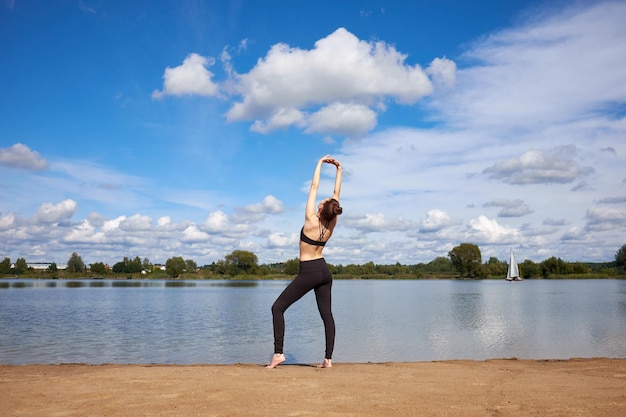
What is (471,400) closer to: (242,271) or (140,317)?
(140,317)

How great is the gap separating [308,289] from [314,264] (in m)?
0.42

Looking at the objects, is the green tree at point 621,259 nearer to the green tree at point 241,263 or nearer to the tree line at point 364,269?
the tree line at point 364,269

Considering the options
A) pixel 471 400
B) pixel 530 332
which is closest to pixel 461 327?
pixel 530 332

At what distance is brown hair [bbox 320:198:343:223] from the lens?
26.5 feet

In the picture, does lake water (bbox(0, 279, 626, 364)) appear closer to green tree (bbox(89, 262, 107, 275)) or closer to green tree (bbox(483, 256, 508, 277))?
green tree (bbox(483, 256, 508, 277))

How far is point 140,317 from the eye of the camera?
2744 cm

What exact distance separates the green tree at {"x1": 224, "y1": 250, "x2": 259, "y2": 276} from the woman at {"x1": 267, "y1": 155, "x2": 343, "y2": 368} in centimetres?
14400

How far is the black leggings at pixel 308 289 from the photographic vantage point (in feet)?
27.0

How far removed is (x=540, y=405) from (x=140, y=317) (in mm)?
25272

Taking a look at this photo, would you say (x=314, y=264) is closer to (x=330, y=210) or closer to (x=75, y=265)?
(x=330, y=210)

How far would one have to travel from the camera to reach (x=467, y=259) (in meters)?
148

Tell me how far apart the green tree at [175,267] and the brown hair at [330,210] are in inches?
6335

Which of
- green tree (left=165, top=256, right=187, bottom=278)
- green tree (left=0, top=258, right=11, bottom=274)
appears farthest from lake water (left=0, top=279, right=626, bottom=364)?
green tree (left=0, top=258, right=11, bottom=274)

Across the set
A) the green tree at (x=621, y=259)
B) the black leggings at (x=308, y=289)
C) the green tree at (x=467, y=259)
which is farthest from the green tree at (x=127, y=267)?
the black leggings at (x=308, y=289)
